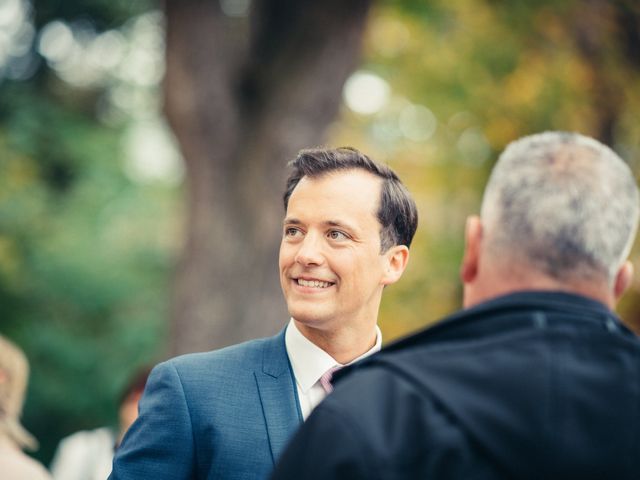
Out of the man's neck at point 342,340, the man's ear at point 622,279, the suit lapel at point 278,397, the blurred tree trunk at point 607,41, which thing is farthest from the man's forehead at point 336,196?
the blurred tree trunk at point 607,41

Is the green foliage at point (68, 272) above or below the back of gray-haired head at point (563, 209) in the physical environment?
below

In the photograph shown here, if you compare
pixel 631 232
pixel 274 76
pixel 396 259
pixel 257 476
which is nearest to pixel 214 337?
pixel 274 76

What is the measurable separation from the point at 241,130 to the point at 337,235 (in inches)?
216

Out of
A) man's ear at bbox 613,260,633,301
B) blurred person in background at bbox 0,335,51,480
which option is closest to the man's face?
man's ear at bbox 613,260,633,301

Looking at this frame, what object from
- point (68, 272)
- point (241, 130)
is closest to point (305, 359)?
point (241, 130)

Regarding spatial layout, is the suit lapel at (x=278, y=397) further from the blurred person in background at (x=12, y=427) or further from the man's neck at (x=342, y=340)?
the blurred person in background at (x=12, y=427)

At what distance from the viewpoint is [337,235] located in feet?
10.1

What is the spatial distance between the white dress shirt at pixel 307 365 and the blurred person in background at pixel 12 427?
5.79ft

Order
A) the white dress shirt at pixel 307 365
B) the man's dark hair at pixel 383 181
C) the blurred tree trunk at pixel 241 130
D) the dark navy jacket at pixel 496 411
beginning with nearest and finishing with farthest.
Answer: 1. the dark navy jacket at pixel 496 411
2. the white dress shirt at pixel 307 365
3. the man's dark hair at pixel 383 181
4. the blurred tree trunk at pixel 241 130

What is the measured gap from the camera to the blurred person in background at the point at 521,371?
1.63 m

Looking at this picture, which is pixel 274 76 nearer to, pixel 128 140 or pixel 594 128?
pixel 594 128

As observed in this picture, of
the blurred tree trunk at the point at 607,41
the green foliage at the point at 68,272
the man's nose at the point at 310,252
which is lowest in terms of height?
the green foliage at the point at 68,272

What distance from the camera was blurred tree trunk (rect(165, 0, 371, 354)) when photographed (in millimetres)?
8141

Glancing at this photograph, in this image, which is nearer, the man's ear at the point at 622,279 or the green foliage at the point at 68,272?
the man's ear at the point at 622,279
